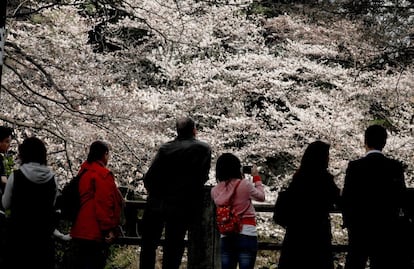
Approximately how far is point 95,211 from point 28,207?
0.50m

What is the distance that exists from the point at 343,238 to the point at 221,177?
29.1 ft

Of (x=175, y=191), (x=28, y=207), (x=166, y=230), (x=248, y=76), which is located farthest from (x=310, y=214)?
(x=248, y=76)

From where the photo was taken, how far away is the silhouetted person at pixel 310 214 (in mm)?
4496

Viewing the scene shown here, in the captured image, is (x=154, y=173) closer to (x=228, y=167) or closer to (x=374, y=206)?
(x=228, y=167)

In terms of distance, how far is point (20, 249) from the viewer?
436cm

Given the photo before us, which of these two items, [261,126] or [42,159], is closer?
[42,159]

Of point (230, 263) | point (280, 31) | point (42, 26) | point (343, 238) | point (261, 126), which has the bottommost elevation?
point (343, 238)

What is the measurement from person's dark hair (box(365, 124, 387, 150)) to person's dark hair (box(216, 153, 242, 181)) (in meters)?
1.06

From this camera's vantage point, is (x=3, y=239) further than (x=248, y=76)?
No

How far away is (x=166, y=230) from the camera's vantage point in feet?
16.4

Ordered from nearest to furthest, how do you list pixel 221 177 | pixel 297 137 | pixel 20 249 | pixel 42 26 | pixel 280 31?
pixel 20 249 < pixel 221 177 < pixel 42 26 < pixel 297 137 < pixel 280 31

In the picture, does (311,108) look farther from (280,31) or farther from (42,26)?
(42,26)

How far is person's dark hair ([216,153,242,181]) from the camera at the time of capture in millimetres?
4871

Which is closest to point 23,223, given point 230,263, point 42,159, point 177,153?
point 42,159
